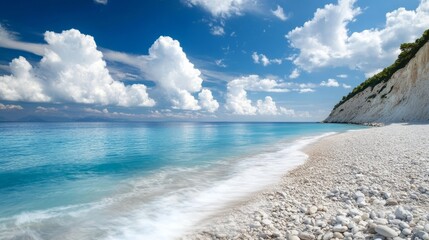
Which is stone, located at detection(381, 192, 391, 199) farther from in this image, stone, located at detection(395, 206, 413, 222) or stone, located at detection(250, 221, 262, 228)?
stone, located at detection(250, 221, 262, 228)

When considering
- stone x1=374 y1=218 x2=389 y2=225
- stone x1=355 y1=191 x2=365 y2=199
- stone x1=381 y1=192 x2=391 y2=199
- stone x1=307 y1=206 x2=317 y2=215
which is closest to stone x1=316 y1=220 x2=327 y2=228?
stone x1=307 y1=206 x2=317 y2=215

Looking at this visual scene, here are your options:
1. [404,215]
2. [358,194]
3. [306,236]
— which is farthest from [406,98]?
[306,236]

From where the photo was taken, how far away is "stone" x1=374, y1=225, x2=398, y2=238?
396 cm

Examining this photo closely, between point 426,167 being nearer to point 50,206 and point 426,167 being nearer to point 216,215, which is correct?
point 216,215

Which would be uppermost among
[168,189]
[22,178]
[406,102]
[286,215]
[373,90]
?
[373,90]

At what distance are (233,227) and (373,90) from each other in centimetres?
8944

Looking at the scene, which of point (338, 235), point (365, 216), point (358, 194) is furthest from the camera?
point (358, 194)

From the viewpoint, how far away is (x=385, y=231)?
4027 mm

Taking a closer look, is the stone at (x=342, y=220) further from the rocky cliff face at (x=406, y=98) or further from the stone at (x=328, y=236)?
the rocky cliff face at (x=406, y=98)

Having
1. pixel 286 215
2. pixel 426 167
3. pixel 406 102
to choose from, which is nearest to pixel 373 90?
pixel 406 102

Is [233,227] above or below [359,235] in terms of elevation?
below

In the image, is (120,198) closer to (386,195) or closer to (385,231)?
(385,231)

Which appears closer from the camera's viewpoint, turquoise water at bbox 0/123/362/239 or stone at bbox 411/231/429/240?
stone at bbox 411/231/429/240

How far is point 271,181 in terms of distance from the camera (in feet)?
33.4
